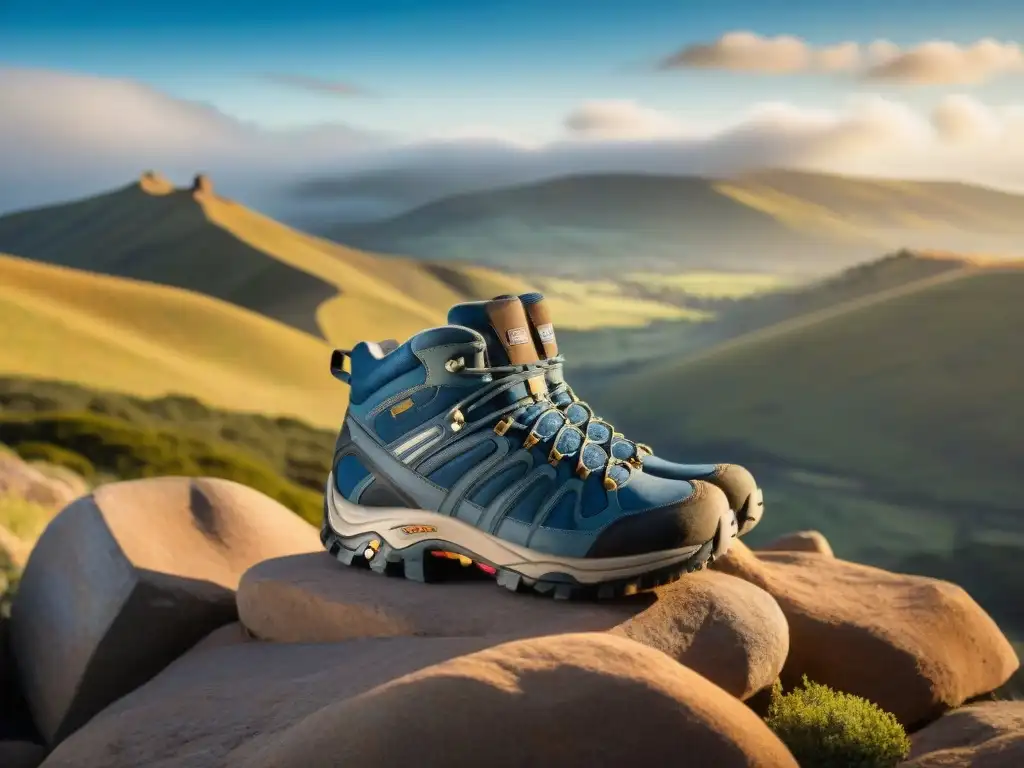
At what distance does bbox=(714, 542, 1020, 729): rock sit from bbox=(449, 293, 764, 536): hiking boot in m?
0.37

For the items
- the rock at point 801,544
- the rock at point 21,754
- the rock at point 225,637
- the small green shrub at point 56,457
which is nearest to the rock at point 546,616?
the rock at point 225,637

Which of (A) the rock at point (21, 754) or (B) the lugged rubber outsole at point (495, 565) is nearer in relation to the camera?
(B) the lugged rubber outsole at point (495, 565)

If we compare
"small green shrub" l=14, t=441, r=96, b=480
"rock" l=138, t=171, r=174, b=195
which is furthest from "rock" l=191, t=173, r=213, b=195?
"small green shrub" l=14, t=441, r=96, b=480

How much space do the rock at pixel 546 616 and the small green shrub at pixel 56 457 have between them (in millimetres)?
2593

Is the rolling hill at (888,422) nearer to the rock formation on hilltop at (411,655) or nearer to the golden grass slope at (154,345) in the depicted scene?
the rock formation on hilltop at (411,655)

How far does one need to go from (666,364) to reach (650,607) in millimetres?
10034

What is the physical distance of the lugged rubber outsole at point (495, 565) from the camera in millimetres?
2473

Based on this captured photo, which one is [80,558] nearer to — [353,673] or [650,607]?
[353,673]

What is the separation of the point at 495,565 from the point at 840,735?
93 centimetres

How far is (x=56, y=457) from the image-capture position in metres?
4.99

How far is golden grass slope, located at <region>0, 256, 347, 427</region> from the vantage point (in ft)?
25.7

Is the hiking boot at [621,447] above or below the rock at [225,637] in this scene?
above

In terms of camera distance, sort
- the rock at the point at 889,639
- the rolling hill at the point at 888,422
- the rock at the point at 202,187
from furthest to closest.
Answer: the rock at the point at 202,187 → the rolling hill at the point at 888,422 → the rock at the point at 889,639

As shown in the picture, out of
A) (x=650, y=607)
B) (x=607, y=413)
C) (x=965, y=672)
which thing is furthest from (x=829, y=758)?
(x=607, y=413)
